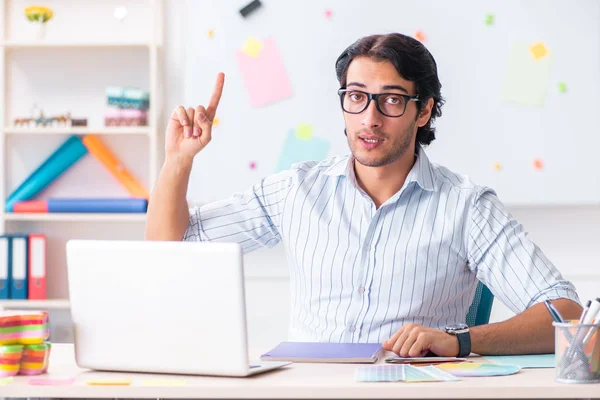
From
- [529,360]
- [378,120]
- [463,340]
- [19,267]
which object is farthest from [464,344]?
[19,267]

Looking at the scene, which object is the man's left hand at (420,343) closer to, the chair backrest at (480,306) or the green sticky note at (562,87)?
the chair backrest at (480,306)

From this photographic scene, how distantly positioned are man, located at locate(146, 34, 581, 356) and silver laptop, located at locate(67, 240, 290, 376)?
0.54 metres

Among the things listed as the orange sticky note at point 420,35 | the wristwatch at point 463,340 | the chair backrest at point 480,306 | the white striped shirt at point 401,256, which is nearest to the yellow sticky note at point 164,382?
the wristwatch at point 463,340

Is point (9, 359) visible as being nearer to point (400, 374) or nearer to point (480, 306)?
point (400, 374)

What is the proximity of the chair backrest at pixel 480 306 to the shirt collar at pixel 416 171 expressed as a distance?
279 mm

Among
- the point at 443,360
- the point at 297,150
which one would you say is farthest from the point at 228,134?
the point at 443,360

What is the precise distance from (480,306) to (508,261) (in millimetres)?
216

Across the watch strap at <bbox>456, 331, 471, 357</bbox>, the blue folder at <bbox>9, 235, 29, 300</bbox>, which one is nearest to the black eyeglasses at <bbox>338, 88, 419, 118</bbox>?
the watch strap at <bbox>456, 331, 471, 357</bbox>

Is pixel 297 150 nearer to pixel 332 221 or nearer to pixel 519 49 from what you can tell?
pixel 519 49

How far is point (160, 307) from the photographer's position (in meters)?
1.33

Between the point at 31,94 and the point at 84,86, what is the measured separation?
228 mm

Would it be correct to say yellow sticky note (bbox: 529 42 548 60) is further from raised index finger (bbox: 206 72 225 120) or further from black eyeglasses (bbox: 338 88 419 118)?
raised index finger (bbox: 206 72 225 120)

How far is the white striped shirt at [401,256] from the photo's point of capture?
6.18 feet

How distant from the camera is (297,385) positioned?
125cm
